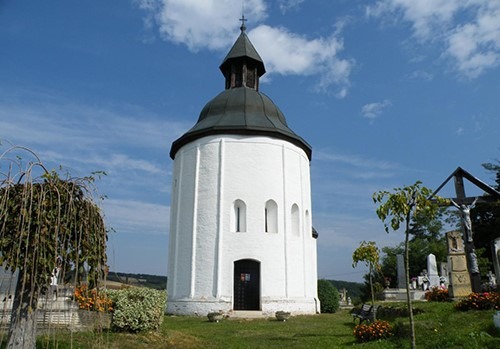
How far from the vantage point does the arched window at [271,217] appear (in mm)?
21562

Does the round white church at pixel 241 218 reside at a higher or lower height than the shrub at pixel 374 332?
higher

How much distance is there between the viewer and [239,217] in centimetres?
2162

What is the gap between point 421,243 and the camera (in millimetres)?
47125

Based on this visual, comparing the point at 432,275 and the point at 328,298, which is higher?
the point at 432,275

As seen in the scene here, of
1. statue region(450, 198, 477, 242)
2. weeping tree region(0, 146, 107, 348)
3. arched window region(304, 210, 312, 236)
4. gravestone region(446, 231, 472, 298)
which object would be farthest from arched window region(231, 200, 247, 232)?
weeping tree region(0, 146, 107, 348)

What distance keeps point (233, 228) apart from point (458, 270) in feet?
35.0

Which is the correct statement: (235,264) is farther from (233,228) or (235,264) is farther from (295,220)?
(295,220)

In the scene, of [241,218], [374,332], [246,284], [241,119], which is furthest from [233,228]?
[374,332]

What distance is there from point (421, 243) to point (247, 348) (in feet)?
137

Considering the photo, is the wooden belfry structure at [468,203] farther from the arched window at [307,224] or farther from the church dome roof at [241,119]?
the church dome roof at [241,119]

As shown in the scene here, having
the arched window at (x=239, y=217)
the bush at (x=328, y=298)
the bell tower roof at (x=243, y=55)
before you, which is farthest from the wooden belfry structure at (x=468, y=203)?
the bell tower roof at (x=243, y=55)

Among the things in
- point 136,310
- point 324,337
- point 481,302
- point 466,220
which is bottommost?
point 324,337

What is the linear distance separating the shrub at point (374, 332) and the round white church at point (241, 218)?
9.58 m

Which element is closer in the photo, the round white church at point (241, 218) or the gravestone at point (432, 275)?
the round white church at point (241, 218)
